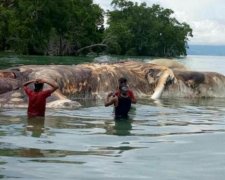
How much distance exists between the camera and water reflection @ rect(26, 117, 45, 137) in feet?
31.9

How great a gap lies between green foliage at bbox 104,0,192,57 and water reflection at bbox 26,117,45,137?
96782 millimetres

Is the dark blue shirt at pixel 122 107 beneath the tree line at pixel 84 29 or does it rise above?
beneath

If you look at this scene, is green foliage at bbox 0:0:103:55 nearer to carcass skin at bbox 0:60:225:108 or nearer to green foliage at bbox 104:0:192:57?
green foliage at bbox 104:0:192:57

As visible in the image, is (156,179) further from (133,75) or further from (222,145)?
(133,75)

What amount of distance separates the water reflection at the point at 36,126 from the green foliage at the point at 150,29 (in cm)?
9678

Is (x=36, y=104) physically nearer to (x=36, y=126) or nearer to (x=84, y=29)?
(x=36, y=126)

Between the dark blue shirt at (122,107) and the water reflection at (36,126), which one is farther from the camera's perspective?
the dark blue shirt at (122,107)

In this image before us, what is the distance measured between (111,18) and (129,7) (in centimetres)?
667

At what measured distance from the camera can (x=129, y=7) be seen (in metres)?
118

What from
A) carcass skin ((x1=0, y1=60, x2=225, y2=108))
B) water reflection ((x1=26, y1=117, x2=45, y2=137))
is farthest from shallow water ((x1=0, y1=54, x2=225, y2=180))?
carcass skin ((x1=0, y1=60, x2=225, y2=108))

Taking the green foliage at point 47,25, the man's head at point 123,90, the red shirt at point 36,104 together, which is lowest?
the red shirt at point 36,104

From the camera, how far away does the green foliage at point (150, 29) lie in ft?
376

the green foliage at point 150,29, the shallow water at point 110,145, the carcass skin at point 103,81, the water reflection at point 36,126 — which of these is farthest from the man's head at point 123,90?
the green foliage at point 150,29

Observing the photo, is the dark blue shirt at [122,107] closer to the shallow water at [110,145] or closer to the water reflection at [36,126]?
the shallow water at [110,145]
